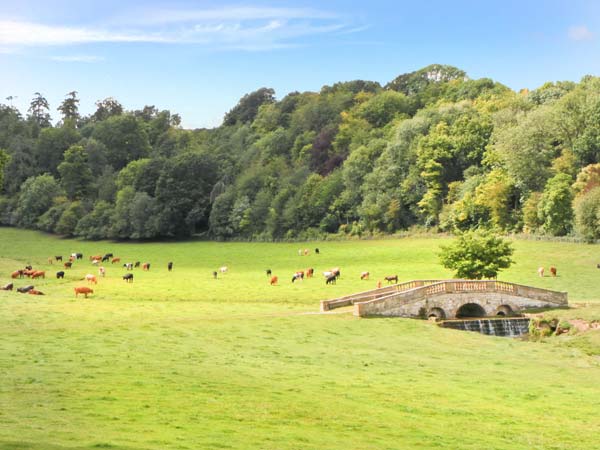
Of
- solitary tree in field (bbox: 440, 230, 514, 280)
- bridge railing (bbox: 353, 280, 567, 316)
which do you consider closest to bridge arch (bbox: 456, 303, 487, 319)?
bridge railing (bbox: 353, 280, 567, 316)

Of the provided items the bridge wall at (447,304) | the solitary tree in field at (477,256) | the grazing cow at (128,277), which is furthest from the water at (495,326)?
the grazing cow at (128,277)

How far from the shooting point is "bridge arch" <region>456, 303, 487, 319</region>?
55844 mm

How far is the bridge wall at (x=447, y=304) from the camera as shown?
5250 cm

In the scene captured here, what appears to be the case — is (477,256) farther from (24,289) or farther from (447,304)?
(24,289)

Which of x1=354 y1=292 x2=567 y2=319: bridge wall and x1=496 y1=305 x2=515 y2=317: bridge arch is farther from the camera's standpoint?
x1=496 y1=305 x2=515 y2=317: bridge arch

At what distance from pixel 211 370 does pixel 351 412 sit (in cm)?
790

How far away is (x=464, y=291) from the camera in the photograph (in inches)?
2192

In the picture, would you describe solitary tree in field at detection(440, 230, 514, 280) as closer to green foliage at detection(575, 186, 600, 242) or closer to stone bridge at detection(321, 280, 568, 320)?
stone bridge at detection(321, 280, 568, 320)

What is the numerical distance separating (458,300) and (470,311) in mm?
1793

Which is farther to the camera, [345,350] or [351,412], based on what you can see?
[345,350]

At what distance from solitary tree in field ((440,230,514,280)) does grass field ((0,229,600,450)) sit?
7211 millimetres

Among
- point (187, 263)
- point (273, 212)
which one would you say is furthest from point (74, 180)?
point (187, 263)

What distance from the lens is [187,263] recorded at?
10294 cm

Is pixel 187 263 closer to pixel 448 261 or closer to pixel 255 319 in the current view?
pixel 448 261
